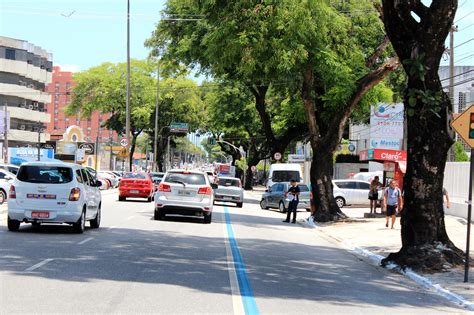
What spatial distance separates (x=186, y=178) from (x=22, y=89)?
207 feet

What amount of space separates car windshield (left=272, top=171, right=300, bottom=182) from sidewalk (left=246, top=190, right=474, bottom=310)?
1413cm

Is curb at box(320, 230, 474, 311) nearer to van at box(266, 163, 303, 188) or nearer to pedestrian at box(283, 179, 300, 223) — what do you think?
pedestrian at box(283, 179, 300, 223)

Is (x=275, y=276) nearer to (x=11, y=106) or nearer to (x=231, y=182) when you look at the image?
(x=231, y=182)

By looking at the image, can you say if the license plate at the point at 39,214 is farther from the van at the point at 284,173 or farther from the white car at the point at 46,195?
the van at the point at 284,173

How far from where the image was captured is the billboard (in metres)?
39.5

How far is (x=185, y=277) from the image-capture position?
420 inches

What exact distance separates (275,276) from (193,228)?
30.7 ft

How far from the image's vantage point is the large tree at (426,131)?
1360 cm

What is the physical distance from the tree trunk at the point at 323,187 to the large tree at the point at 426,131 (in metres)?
13.6

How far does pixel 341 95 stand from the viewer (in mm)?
26594

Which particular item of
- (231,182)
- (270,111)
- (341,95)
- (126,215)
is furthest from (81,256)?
(270,111)

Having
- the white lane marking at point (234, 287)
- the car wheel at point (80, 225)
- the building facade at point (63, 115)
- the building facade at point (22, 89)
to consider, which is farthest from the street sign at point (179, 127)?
the building facade at point (63, 115)

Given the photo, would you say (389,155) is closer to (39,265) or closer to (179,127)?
(39,265)

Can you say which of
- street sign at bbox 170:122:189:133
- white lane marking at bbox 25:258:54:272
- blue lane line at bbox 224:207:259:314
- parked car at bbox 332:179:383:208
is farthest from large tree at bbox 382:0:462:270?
street sign at bbox 170:122:189:133
